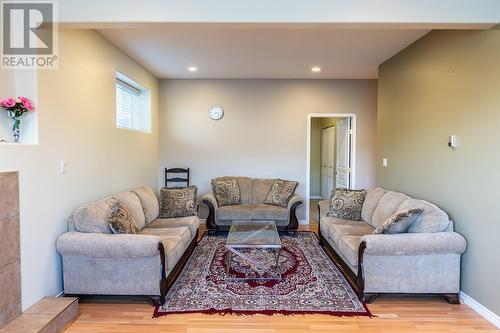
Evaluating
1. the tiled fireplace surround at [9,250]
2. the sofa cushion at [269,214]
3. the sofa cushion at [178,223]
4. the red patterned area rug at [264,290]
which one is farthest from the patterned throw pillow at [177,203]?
the tiled fireplace surround at [9,250]

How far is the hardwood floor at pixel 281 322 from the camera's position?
248 centimetres

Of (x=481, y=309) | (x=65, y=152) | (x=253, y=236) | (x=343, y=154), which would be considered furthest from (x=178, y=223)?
(x=343, y=154)

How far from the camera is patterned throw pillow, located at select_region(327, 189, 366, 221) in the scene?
424 centimetres

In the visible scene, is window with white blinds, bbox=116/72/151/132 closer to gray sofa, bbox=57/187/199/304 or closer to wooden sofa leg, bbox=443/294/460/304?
gray sofa, bbox=57/187/199/304

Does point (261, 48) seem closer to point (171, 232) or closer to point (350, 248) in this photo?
point (171, 232)

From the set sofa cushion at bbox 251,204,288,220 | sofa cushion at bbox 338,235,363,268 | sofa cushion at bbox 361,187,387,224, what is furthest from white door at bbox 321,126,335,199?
sofa cushion at bbox 338,235,363,268

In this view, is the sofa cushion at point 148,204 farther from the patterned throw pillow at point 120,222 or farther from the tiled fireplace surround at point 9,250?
the tiled fireplace surround at point 9,250

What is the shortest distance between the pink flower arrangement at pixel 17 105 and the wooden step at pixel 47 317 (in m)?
1.51

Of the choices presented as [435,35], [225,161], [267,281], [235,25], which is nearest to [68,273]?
[267,281]

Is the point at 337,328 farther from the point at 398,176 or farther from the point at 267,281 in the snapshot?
the point at 398,176

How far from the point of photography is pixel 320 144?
9195mm

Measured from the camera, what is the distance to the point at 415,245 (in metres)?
2.76

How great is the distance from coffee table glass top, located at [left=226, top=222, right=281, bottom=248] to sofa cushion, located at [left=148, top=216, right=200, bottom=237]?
51cm

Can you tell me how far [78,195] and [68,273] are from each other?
76 cm
